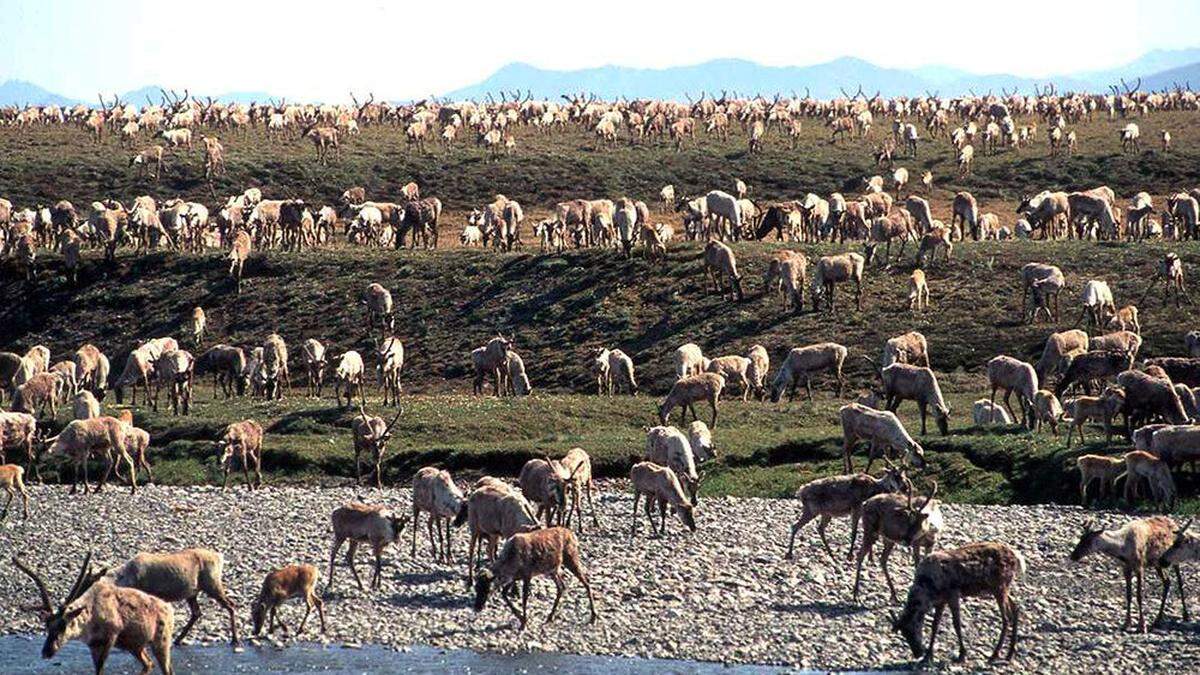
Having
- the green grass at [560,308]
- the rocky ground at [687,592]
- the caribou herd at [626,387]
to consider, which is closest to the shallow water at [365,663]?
Answer: the rocky ground at [687,592]

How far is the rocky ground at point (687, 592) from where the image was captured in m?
21.4

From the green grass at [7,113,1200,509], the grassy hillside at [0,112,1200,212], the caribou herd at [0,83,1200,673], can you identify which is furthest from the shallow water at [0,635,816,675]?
the grassy hillside at [0,112,1200,212]

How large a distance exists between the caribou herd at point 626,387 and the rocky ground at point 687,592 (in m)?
0.42

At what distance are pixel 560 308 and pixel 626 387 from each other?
7574 mm

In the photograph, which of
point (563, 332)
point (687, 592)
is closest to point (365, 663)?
point (687, 592)

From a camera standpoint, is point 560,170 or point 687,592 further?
point 560,170

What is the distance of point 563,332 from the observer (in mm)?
48531

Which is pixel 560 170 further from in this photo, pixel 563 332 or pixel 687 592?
pixel 687 592

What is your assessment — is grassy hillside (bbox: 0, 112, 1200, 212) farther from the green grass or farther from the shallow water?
the shallow water

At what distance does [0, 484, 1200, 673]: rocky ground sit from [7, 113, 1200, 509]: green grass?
11.4 feet

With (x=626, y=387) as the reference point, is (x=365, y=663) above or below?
above

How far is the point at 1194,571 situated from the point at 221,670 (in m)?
13.6

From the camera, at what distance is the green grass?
34.2 m

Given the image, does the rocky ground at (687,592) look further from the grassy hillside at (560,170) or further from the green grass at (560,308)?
the grassy hillside at (560,170)
